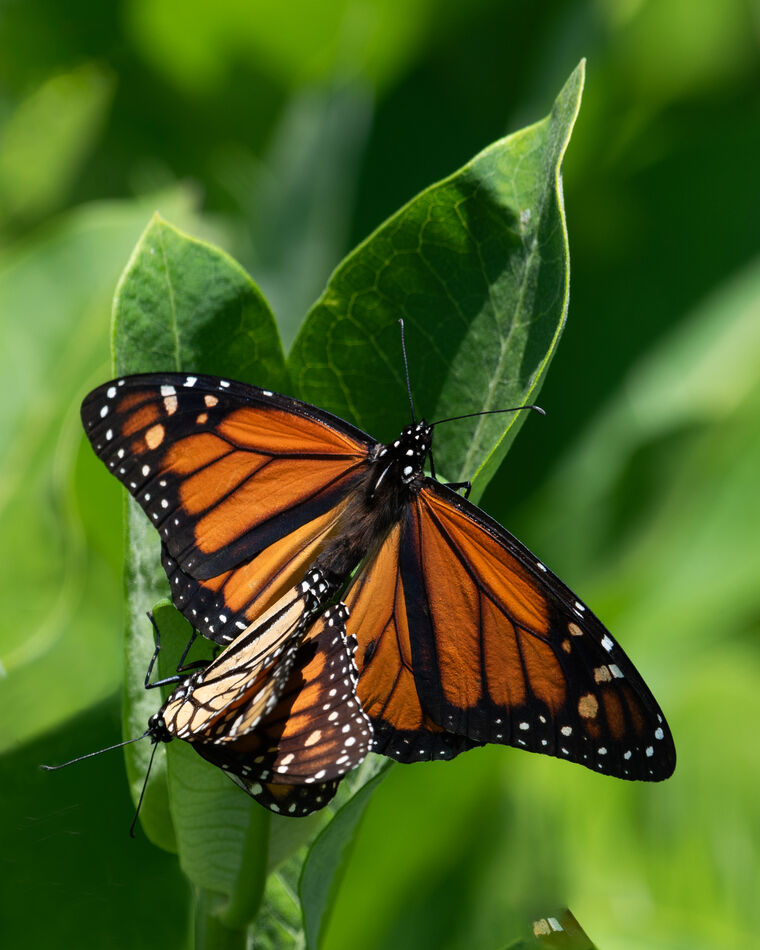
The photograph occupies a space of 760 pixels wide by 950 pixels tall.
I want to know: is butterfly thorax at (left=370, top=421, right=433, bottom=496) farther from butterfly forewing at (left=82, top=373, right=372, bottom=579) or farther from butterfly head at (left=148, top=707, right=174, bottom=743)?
butterfly head at (left=148, top=707, right=174, bottom=743)

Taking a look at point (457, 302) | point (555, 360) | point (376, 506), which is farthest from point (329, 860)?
point (555, 360)

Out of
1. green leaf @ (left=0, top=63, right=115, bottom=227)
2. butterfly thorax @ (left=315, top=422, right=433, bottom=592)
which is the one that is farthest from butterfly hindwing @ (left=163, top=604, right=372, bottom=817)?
green leaf @ (left=0, top=63, right=115, bottom=227)

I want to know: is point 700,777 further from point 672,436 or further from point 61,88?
point 61,88

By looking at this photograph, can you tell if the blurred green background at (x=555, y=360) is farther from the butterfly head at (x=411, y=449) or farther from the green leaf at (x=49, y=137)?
the butterfly head at (x=411, y=449)

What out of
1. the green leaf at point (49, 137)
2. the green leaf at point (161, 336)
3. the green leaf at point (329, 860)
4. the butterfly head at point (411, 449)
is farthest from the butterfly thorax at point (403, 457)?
the green leaf at point (49, 137)

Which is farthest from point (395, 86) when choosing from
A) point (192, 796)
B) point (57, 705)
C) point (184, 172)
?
point (192, 796)
